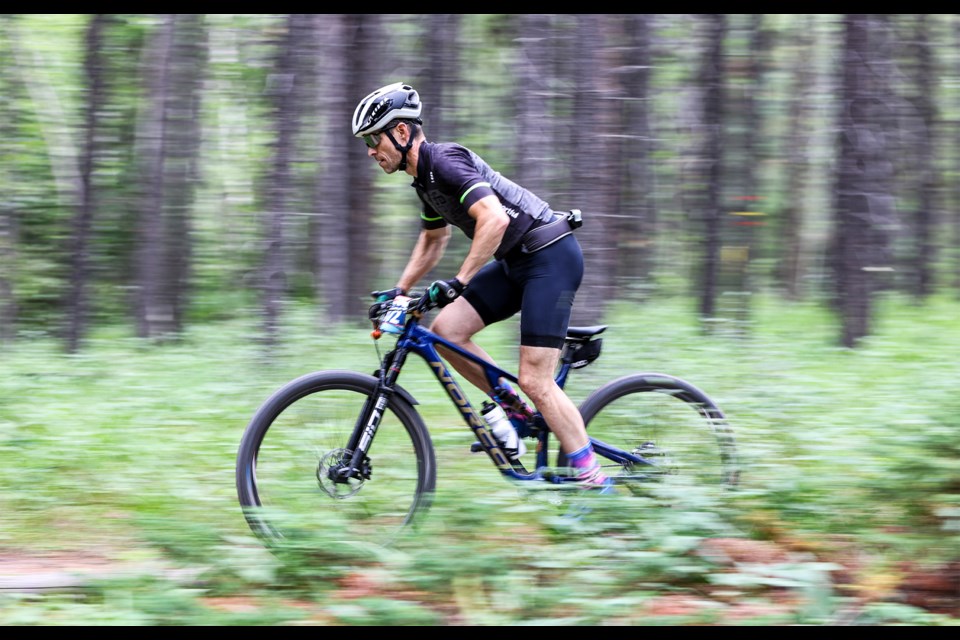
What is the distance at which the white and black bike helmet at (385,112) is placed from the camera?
15.7 ft

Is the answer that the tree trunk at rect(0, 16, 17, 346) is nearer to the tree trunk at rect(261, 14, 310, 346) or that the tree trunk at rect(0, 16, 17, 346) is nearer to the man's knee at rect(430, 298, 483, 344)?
the tree trunk at rect(261, 14, 310, 346)

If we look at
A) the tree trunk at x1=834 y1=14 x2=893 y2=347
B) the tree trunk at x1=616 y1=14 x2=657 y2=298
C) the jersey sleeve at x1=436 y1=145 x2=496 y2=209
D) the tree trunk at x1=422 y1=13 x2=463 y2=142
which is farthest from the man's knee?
the tree trunk at x1=422 y1=13 x2=463 y2=142

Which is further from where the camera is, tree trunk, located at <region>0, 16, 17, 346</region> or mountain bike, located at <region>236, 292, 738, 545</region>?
tree trunk, located at <region>0, 16, 17, 346</region>

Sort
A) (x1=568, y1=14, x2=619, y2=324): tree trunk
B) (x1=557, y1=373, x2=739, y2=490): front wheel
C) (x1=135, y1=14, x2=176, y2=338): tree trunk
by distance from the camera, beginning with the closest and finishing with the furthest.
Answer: (x1=557, y1=373, x2=739, y2=490): front wheel
(x1=568, y1=14, x2=619, y2=324): tree trunk
(x1=135, y1=14, x2=176, y2=338): tree trunk

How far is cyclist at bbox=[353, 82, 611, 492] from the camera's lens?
4.82 meters

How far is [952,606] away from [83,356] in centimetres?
837

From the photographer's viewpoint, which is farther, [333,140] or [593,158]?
[333,140]

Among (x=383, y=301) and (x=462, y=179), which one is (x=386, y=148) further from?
(x=383, y=301)

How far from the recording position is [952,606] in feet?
14.1

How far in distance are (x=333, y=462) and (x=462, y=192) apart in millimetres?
1589

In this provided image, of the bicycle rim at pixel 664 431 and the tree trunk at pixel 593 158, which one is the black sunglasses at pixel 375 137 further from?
the tree trunk at pixel 593 158

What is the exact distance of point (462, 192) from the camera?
484 cm

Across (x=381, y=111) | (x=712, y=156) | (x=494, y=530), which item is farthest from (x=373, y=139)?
(x=712, y=156)

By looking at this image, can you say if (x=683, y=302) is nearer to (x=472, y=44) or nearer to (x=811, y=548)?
(x=472, y=44)
